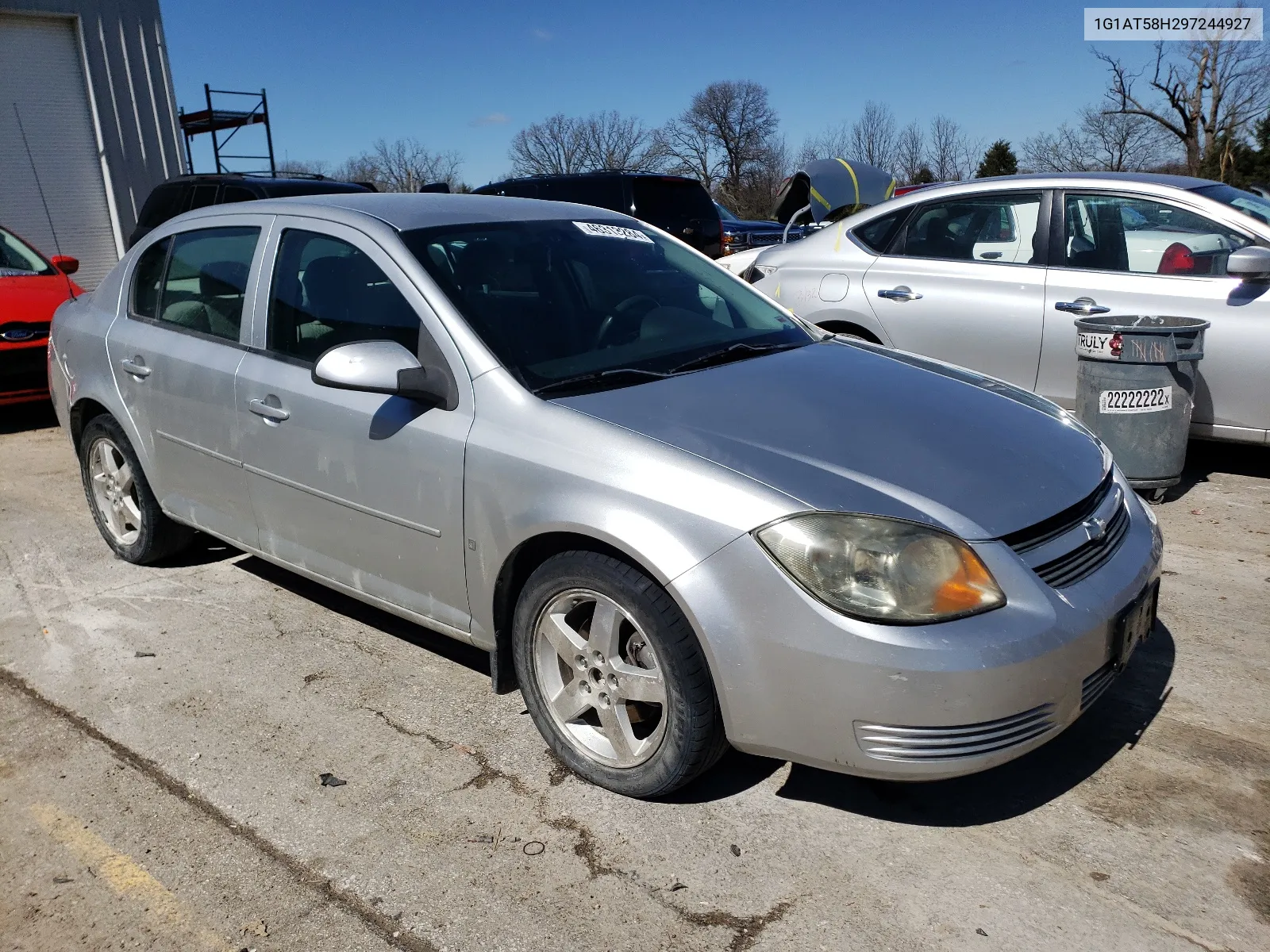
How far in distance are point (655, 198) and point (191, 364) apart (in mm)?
8579

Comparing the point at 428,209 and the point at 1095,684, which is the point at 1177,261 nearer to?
the point at 1095,684

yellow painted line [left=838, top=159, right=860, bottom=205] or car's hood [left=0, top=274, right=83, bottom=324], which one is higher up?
yellow painted line [left=838, top=159, right=860, bottom=205]

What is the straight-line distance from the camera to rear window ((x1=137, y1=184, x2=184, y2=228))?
1117 cm

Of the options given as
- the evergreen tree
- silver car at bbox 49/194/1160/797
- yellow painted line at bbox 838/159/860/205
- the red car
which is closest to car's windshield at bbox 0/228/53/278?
the red car

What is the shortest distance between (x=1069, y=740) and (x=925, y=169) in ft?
125

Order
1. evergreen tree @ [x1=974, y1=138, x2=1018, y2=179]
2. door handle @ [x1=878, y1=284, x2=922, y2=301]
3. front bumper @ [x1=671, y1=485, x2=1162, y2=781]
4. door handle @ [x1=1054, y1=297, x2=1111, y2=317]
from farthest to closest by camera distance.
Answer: evergreen tree @ [x1=974, y1=138, x2=1018, y2=179]
door handle @ [x1=878, y1=284, x2=922, y2=301]
door handle @ [x1=1054, y1=297, x2=1111, y2=317]
front bumper @ [x1=671, y1=485, x2=1162, y2=781]

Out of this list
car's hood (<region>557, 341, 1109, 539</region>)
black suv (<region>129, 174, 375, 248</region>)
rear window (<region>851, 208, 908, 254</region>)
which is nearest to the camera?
car's hood (<region>557, 341, 1109, 539</region>)

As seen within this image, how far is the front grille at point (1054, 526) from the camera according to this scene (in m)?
2.62

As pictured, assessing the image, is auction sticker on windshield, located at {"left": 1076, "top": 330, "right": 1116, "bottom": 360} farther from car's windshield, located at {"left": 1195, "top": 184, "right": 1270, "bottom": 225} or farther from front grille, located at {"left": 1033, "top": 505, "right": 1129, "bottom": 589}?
front grille, located at {"left": 1033, "top": 505, "right": 1129, "bottom": 589}

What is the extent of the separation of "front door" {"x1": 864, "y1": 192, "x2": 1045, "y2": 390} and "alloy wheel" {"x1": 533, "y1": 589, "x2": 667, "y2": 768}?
12.8 feet

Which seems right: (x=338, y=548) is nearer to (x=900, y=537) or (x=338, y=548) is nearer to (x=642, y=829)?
(x=642, y=829)

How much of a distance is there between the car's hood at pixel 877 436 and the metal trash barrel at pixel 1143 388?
196cm

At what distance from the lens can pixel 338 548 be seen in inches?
142

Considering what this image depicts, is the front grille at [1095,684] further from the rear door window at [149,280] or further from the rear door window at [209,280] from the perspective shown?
the rear door window at [149,280]
